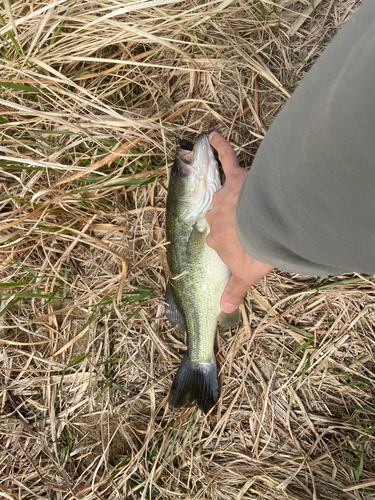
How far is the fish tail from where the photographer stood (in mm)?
2107

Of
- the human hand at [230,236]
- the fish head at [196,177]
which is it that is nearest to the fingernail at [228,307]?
the human hand at [230,236]

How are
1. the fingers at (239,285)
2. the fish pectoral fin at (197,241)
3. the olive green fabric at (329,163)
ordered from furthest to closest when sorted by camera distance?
the fish pectoral fin at (197,241) → the fingers at (239,285) → the olive green fabric at (329,163)

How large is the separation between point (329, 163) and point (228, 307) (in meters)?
1.26

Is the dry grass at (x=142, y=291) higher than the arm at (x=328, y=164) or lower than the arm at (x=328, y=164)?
lower

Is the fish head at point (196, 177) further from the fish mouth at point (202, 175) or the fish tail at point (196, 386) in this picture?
the fish tail at point (196, 386)

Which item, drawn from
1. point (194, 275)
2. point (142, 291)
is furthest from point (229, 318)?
point (142, 291)

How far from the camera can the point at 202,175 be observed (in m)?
1.91

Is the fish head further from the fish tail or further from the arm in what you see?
the fish tail

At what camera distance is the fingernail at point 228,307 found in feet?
6.42

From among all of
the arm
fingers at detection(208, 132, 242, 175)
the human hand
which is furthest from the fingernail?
the arm

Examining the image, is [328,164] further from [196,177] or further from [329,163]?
[196,177]

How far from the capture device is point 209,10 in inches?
81.9

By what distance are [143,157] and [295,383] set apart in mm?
1743

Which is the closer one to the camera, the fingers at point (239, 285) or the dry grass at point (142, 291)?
the fingers at point (239, 285)
